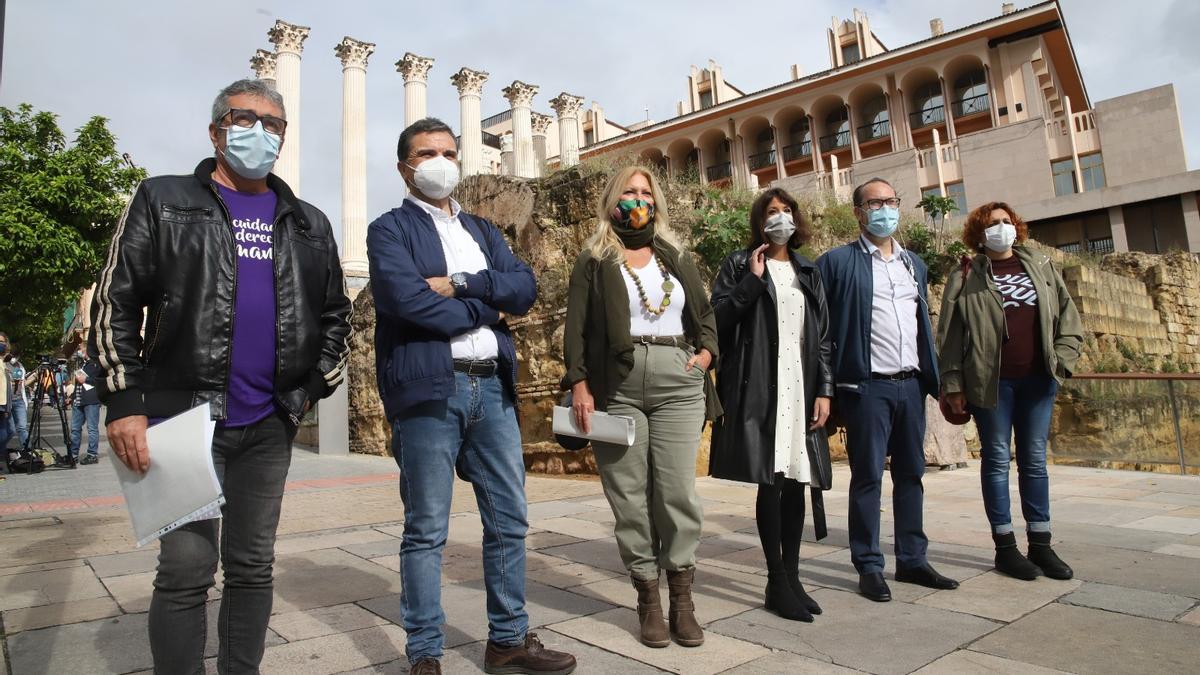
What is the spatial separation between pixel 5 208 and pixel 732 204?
48.4ft

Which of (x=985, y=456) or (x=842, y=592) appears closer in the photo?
(x=842, y=592)

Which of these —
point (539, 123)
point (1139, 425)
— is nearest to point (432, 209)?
point (1139, 425)

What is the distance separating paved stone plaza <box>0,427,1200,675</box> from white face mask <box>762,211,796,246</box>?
179 cm

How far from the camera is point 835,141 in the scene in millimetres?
39719

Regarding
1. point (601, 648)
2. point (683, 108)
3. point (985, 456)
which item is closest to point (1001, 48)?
point (683, 108)

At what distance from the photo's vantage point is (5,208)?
15508 millimetres

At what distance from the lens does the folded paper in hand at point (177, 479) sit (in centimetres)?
209

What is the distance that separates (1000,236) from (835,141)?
37817mm

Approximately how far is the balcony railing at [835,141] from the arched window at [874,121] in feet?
2.43

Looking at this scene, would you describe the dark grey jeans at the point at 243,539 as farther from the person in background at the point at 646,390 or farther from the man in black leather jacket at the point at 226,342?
the person in background at the point at 646,390

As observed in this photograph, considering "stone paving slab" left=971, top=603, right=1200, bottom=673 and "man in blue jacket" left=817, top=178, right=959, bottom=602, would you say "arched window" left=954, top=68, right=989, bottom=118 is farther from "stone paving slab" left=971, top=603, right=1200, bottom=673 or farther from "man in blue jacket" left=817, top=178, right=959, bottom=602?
"stone paving slab" left=971, top=603, right=1200, bottom=673

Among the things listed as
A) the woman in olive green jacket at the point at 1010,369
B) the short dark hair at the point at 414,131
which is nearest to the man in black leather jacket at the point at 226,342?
the short dark hair at the point at 414,131

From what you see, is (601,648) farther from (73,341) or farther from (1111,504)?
(73,341)

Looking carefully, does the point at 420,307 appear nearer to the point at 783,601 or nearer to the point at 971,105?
the point at 783,601
